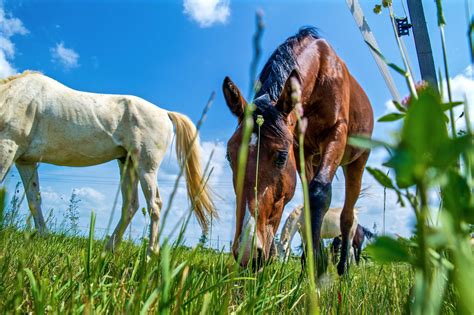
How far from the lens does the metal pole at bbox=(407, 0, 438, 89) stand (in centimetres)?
350

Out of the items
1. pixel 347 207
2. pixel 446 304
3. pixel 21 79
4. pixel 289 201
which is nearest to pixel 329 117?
pixel 289 201

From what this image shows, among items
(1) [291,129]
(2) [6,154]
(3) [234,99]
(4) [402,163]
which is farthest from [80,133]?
(4) [402,163]

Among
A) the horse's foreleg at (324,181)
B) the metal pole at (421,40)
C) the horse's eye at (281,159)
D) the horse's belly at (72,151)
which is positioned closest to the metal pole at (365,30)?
the metal pole at (421,40)

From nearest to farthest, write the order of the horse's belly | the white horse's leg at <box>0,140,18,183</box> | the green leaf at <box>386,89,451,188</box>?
the green leaf at <box>386,89,451,188</box>, the white horse's leg at <box>0,140,18,183</box>, the horse's belly

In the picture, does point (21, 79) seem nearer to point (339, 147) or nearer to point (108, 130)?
point (108, 130)

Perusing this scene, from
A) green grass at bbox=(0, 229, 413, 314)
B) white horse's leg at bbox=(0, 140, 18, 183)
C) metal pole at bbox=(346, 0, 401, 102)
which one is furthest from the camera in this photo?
white horse's leg at bbox=(0, 140, 18, 183)

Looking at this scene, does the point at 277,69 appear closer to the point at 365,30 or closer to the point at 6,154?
the point at 365,30

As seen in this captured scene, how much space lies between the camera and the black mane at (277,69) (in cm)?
315

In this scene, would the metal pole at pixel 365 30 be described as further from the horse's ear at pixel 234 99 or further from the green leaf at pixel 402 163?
the green leaf at pixel 402 163

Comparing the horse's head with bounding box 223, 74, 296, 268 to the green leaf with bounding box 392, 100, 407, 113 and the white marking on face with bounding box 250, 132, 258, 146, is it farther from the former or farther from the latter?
the green leaf with bounding box 392, 100, 407, 113

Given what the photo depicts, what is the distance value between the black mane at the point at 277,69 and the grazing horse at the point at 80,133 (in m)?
2.42

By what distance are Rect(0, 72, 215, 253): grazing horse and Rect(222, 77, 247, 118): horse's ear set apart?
8.63ft

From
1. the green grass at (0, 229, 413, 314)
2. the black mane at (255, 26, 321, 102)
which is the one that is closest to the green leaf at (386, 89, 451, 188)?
the green grass at (0, 229, 413, 314)

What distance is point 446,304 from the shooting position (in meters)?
1.18
